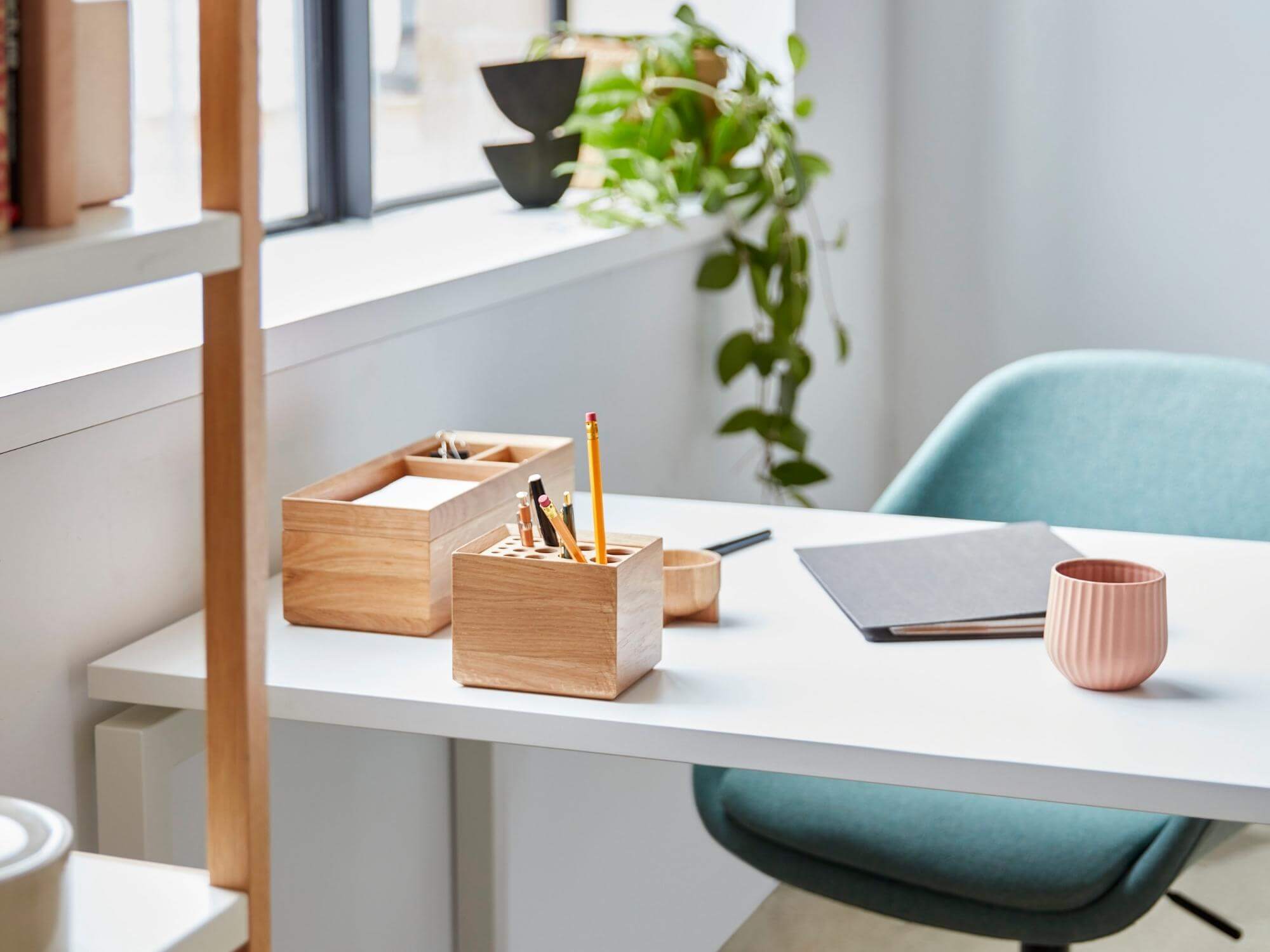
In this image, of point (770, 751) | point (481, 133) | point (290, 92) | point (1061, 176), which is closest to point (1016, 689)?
point (770, 751)

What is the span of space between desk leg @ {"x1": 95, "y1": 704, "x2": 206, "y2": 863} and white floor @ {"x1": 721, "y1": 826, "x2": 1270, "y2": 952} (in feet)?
4.31

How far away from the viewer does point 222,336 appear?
79cm

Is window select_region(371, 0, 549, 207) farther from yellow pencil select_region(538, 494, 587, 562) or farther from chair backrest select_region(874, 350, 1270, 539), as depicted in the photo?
yellow pencil select_region(538, 494, 587, 562)

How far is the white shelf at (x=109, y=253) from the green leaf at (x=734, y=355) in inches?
56.2

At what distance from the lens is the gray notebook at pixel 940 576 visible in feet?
3.86

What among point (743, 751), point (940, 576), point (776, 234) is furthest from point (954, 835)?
point (776, 234)

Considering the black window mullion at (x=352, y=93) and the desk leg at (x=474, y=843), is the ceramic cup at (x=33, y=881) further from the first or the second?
the black window mullion at (x=352, y=93)

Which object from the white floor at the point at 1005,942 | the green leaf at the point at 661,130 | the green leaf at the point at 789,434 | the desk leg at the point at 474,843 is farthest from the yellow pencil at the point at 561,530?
the white floor at the point at 1005,942

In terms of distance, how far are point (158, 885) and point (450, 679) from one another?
0.27 m

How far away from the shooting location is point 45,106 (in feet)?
2.23

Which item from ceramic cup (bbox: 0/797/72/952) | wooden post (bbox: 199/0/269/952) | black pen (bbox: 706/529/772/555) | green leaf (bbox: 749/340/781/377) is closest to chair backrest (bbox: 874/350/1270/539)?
black pen (bbox: 706/529/772/555)

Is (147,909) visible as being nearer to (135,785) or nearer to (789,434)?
(135,785)

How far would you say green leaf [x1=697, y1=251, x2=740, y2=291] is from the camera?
211cm

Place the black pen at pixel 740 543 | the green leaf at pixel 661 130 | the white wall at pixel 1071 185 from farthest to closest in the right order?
the white wall at pixel 1071 185
the green leaf at pixel 661 130
the black pen at pixel 740 543
